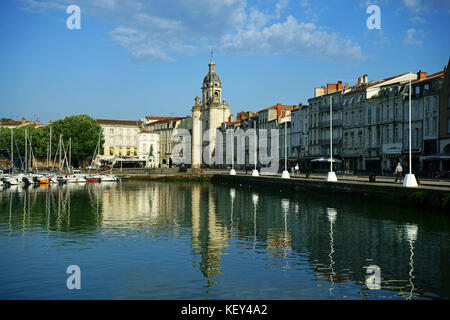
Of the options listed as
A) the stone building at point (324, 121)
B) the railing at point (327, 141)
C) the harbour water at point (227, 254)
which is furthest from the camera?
the stone building at point (324, 121)

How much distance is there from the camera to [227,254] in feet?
63.6

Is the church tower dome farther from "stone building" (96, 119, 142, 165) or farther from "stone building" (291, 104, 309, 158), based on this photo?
"stone building" (291, 104, 309, 158)

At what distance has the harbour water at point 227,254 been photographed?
46.8 feet

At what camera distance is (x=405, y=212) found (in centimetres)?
3078

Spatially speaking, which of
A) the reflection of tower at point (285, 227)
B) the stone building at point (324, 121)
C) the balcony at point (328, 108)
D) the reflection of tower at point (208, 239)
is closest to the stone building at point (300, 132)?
the stone building at point (324, 121)

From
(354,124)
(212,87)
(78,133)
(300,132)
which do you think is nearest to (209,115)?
(212,87)

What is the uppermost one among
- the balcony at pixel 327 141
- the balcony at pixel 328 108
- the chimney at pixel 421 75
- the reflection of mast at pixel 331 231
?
the chimney at pixel 421 75

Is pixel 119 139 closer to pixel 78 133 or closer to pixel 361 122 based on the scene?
pixel 78 133

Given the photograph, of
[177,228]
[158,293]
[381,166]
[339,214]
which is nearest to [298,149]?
[381,166]

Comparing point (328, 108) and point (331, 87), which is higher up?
point (331, 87)

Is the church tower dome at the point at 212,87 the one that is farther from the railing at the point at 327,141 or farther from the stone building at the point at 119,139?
the railing at the point at 327,141

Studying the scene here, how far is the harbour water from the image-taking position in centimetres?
1427
